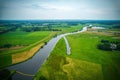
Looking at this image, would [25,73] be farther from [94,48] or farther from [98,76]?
[94,48]

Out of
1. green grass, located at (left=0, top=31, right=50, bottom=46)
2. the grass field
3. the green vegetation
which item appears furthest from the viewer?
green grass, located at (left=0, top=31, right=50, bottom=46)

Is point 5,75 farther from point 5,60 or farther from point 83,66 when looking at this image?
point 83,66

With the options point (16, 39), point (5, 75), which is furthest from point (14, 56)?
point (16, 39)

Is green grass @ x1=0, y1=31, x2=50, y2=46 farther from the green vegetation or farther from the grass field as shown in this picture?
the green vegetation

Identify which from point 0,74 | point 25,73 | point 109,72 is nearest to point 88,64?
point 109,72

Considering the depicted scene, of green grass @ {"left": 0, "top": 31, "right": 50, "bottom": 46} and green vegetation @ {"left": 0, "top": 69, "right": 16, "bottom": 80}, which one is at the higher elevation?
green grass @ {"left": 0, "top": 31, "right": 50, "bottom": 46}

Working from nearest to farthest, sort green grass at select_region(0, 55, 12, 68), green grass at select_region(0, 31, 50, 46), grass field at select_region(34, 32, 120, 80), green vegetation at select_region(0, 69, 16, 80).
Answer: green vegetation at select_region(0, 69, 16, 80) < grass field at select_region(34, 32, 120, 80) < green grass at select_region(0, 55, 12, 68) < green grass at select_region(0, 31, 50, 46)

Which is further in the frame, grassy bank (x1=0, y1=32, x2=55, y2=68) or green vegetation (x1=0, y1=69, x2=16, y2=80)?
grassy bank (x1=0, y1=32, x2=55, y2=68)

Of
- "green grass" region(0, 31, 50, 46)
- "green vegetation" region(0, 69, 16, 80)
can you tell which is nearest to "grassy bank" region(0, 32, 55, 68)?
"green vegetation" region(0, 69, 16, 80)

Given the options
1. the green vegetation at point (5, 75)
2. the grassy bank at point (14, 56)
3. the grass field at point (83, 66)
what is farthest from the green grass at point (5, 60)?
the grass field at point (83, 66)

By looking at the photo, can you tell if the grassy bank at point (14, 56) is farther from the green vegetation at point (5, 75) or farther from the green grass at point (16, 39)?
the green grass at point (16, 39)

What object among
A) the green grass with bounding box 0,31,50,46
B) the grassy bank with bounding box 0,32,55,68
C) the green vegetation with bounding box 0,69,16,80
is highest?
the green grass with bounding box 0,31,50,46
